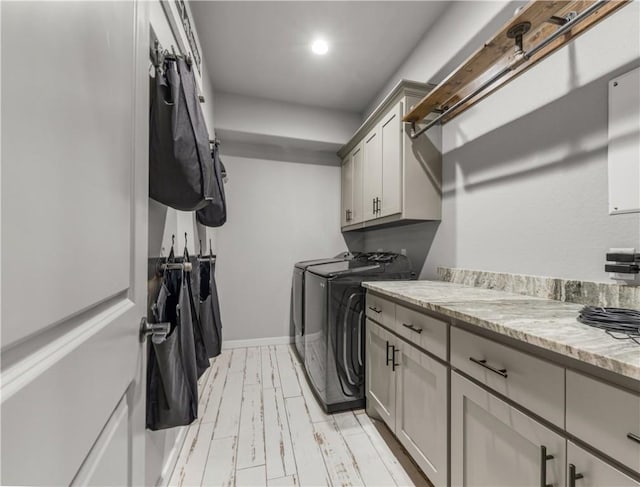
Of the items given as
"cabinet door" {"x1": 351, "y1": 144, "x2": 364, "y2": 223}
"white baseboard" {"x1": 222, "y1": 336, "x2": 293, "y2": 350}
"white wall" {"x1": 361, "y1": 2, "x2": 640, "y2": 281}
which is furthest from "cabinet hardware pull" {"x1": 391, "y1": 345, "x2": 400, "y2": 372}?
"white baseboard" {"x1": 222, "y1": 336, "x2": 293, "y2": 350}

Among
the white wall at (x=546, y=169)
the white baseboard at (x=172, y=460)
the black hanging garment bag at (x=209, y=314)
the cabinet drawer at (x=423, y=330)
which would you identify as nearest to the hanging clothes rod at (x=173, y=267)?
the black hanging garment bag at (x=209, y=314)

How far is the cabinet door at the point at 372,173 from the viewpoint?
259 cm

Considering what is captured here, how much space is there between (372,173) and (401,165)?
542mm

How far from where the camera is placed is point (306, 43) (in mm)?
2369

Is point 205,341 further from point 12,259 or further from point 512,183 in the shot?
point 512,183

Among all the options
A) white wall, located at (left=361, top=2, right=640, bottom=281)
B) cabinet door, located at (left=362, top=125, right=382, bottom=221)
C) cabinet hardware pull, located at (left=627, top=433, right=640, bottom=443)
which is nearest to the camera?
cabinet hardware pull, located at (left=627, top=433, right=640, bottom=443)

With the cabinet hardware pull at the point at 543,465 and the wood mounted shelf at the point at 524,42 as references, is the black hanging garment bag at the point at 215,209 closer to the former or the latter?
the wood mounted shelf at the point at 524,42

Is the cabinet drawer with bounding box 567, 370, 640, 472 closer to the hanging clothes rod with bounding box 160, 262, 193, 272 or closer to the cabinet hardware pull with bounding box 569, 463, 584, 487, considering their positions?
the cabinet hardware pull with bounding box 569, 463, 584, 487

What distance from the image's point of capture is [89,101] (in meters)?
0.46

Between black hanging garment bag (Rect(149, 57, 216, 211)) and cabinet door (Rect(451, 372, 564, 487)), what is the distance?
1.31 meters

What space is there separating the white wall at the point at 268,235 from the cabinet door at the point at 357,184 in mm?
546

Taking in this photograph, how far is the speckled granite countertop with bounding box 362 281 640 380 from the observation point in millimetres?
669

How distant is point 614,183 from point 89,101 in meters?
1.72

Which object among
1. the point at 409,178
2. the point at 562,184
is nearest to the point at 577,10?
the point at 562,184
